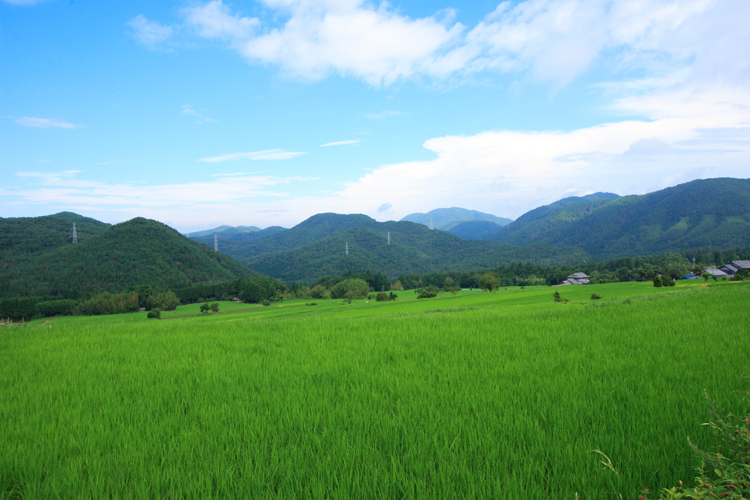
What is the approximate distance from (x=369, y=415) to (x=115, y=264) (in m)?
133

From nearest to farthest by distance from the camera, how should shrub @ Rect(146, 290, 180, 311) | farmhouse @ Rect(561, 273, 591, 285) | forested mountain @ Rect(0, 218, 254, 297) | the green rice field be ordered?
1. the green rice field
2. shrub @ Rect(146, 290, 180, 311)
3. farmhouse @ Rect(561, 273, 591, 285)
4. forested mountain @ Rect(0, 218, 254, 297)

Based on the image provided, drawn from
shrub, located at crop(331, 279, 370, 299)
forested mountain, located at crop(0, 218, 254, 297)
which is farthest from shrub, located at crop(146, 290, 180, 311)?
forested mountain, located at crop(0, 218, 254, 297)

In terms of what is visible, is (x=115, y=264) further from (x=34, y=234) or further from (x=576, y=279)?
(x=576, y=279)

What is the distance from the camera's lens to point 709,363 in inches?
208

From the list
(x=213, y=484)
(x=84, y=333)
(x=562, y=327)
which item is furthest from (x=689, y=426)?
(x=84, y=333)

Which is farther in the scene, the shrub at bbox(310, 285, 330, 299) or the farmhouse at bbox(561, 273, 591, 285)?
the shrub at bbox(310, 285, 330, 299)

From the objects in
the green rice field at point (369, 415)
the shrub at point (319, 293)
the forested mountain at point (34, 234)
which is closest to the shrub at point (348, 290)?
the shrub at point (319, 293)

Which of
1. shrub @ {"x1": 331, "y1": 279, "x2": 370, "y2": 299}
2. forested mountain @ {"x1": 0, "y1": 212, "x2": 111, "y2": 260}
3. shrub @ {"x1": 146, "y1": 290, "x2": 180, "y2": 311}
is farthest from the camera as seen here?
forested mountain @ {"x1": 0, "y1": 212, "x2": 111, "y2": 260}

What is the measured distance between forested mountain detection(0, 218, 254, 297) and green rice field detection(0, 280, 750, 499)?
117 metres

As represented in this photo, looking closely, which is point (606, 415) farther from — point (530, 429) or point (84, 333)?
point (84, 333)

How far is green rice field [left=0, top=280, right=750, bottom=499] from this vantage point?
2775 mm

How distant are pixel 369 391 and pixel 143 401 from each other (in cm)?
311

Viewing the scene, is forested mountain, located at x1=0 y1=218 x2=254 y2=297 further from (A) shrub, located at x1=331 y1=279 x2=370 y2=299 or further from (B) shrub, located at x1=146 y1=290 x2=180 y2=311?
(A) shrub, located at x1=331 y1=279 x2=370 y2=299

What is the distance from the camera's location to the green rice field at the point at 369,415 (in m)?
2.78
